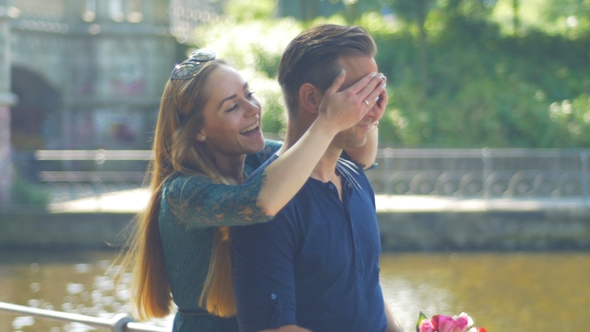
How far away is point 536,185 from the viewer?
14.9 meters

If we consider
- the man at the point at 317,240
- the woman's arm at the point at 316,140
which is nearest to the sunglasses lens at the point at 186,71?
the man at the point at 317,240

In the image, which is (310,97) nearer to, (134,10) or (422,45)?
(422,45)

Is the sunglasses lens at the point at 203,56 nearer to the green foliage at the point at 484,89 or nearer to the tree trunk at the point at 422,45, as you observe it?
the green foliage at the point at 484,89

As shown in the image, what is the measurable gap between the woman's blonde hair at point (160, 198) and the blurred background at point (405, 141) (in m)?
2.36

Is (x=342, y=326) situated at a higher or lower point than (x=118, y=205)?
higher

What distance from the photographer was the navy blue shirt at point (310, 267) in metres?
1.92

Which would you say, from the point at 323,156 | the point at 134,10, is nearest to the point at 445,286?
the point at 323,156

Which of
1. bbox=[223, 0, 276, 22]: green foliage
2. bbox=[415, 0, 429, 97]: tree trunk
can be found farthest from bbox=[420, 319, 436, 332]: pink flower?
bbox=[223, 0, 276, 22]: green foliage

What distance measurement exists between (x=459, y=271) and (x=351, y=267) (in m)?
10.3

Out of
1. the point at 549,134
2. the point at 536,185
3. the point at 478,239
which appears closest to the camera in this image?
the point at 478,239

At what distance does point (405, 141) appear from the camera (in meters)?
18.9

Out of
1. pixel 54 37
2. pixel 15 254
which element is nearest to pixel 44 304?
pixel 15 254

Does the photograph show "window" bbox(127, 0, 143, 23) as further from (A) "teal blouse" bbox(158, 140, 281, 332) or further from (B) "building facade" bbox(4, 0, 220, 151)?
(A) "teal blouse" bbox(158, 140, 281, 332)

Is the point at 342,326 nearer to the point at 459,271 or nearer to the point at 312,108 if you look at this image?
the point at 312,108
